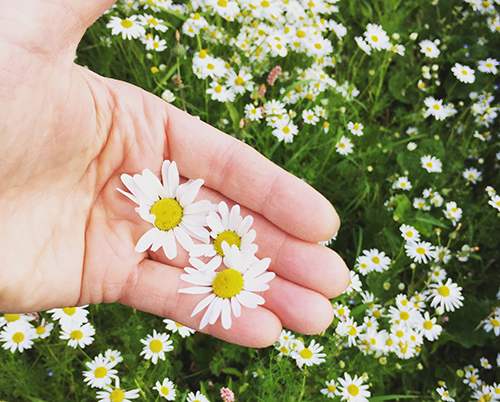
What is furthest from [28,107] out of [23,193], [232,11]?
[232,11]

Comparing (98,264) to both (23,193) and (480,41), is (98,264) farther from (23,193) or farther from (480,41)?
(480,41)

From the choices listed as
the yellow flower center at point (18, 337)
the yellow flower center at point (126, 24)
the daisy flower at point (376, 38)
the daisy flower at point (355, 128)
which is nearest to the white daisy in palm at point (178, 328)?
the yellow flower center at point (18, 337)

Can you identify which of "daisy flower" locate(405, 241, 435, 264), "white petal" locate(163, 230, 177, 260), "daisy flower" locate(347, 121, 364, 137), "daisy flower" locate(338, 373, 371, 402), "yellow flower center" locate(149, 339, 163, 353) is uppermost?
"daisy flower" locate(347, 121, 364, 137)

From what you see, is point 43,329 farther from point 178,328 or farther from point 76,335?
point 178,328

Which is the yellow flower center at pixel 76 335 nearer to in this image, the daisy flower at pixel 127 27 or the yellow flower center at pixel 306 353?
the yellow flower center at pixel 306 353

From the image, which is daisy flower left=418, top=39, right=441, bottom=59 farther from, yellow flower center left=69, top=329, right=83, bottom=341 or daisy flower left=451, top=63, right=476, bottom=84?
yellow flower center left=69, top=329, right=83, bottom=341

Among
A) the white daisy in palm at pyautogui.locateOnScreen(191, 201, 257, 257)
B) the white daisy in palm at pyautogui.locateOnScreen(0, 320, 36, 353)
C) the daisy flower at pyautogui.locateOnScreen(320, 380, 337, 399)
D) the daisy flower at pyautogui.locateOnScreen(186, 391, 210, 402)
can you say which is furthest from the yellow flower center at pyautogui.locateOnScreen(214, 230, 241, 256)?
the white daisy in palm at pyautogui.locateOnScreen(0, 320, 36, 353)
